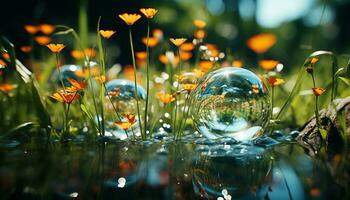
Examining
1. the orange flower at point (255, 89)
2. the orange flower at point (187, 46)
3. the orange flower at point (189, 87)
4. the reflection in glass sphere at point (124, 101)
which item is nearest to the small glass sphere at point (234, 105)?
the orange flower at point (255, 89)

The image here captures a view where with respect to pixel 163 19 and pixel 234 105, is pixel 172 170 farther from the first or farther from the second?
pixel 163 19

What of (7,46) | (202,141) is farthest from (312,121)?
(7,46)

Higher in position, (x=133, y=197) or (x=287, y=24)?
(x=287, y=24)

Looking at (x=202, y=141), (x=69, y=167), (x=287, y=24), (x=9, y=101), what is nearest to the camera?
(x=69, y=167)

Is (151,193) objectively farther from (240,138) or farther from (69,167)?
(240,138)

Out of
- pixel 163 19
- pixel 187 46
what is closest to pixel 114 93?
pixel 187 46

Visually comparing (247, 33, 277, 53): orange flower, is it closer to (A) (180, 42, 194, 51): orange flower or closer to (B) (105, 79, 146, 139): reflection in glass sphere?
(A) (180, 42, 194, 51): orange flower

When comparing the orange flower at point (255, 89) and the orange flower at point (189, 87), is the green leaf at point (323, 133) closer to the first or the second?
the orange flower at point (255, 89)
